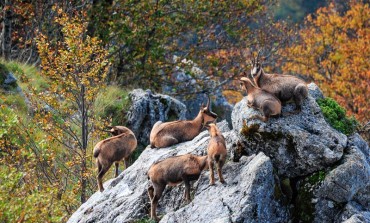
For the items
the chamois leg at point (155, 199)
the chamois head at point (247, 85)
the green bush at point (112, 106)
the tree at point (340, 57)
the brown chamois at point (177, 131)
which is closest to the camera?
the chamois leg at point (155, 199)

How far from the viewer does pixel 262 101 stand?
1300cm

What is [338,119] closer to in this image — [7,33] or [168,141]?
[168,141]

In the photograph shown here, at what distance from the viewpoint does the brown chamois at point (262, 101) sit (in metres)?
12.7

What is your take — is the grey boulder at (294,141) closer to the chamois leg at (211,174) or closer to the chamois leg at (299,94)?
the chamois leg at (299,94)

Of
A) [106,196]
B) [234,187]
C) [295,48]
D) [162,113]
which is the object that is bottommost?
[295,48]

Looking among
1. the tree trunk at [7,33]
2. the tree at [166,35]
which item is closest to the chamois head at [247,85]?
the tree at [166,35]

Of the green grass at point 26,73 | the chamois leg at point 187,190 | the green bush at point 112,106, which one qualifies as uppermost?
the chamois leg at point 187,190

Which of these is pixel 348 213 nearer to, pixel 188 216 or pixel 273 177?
pixel 273 177

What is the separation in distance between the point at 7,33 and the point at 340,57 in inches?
942

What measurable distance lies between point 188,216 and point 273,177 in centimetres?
164

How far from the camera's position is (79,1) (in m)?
29.1

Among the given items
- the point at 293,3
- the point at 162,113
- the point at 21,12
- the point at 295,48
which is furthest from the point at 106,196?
the point at 293,3

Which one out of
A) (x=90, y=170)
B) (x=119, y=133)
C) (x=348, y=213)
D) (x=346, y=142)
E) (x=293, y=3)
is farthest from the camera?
(x=293, y=3)

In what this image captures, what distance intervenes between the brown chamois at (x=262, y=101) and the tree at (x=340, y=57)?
26.5 metres
